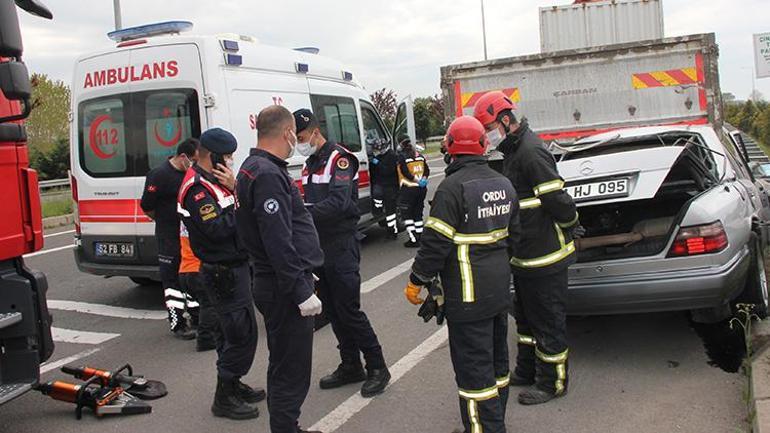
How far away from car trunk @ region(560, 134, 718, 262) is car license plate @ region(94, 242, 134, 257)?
13.9 ft

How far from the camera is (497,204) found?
3.46m

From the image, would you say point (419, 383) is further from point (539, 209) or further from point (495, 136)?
point (495, 136)

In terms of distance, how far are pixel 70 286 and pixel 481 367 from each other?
21.4ft

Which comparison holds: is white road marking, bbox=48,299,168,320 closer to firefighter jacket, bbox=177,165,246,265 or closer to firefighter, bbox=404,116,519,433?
firefighter jacket, bbox=177,165,246,265

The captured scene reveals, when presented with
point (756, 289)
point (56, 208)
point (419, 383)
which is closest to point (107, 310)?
point (419, 383)

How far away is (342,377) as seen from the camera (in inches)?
183

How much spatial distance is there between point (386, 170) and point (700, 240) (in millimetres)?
5680

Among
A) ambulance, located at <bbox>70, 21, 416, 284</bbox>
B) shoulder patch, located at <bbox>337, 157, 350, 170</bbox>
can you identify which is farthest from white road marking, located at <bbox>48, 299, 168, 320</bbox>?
shoulder patch, located at <bbox>337, 157, 350, 170</bbox>

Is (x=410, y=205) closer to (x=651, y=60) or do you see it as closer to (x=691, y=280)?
(x=651, y=60)

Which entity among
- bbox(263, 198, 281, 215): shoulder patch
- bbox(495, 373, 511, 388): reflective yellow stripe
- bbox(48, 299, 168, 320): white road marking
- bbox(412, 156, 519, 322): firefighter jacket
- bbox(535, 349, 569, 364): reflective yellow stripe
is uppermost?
bbox(263, 198, 281, 215): shoulder patch

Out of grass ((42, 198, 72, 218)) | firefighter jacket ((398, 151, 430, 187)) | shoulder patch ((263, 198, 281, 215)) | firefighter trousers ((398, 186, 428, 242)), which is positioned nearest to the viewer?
shoulder patch ((263, 198, 281, 215))

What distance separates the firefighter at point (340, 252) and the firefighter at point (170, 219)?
1.69 m

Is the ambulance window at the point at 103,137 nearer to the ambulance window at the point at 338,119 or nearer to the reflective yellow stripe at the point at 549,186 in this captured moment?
the ambulance window at the point at 338,119

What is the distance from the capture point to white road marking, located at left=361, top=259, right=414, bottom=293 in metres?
7.48
